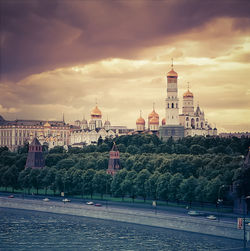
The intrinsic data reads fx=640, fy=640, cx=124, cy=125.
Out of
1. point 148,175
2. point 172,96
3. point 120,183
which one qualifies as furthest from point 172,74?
point 148,175

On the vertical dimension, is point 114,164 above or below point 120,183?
above

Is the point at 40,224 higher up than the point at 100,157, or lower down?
lower down

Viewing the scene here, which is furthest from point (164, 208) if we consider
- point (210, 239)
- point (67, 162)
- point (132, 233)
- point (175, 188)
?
point (67, 162)

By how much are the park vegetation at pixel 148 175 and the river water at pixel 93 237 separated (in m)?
10.3

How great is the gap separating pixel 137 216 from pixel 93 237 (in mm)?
8230

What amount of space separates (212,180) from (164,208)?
6889mm

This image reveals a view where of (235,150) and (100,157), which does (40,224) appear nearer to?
(100,157)

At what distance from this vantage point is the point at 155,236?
66688 mm

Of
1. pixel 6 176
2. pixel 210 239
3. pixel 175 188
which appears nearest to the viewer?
pixel 210 239

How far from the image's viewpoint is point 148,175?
91.2 meters

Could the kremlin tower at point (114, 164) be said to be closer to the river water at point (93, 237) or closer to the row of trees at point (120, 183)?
the row of trees at point (120, 183)

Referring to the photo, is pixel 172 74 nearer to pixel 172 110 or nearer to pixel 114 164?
pixel 172 110

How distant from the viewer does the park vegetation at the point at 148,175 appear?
80.8 meters

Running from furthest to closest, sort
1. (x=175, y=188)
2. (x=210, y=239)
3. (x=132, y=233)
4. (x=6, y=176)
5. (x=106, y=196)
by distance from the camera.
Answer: (x=6, y=176)
(x=106, y=196)
(x=175, y=188)
(x=132, y=233)
(x=210, y=239)
